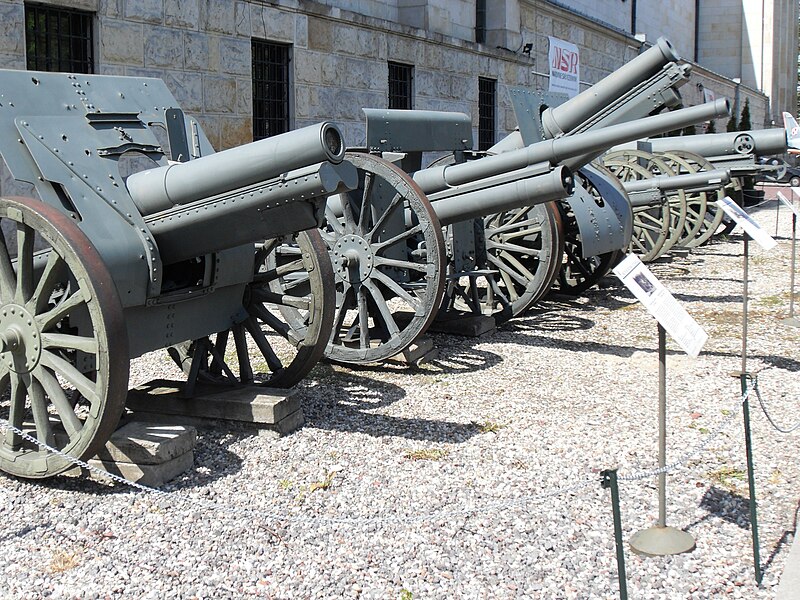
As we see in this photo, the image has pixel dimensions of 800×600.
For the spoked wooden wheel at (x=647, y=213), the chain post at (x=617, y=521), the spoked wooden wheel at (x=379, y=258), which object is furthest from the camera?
the spoked wooden wheel at (x=647, y=213)

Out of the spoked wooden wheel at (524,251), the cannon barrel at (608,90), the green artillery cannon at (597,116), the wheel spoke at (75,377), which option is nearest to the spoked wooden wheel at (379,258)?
the spoked wooden wheel at (524,251)

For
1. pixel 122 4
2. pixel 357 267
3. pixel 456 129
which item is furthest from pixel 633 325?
pixel 122 4

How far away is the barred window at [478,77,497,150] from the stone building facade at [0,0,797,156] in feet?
0.23

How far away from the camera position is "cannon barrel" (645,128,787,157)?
41.3 ft

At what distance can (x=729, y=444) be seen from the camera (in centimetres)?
519

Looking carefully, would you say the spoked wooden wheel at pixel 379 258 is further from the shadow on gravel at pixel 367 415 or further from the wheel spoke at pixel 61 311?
the wheel spoke at pixel 61 311

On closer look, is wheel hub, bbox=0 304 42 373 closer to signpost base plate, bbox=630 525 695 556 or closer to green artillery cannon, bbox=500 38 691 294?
signpost base plate, bbox=630 525 695 556

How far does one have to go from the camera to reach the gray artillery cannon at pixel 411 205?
6.66 meters

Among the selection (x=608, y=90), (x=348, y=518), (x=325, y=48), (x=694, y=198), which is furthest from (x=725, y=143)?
(x=348, y=518)

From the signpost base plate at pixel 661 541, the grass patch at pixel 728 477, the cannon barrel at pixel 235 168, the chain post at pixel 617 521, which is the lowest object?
the signpost base plate at pixel 661 541

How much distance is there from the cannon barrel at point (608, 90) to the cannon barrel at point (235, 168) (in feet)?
14.8

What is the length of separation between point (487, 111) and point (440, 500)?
15.9 meters

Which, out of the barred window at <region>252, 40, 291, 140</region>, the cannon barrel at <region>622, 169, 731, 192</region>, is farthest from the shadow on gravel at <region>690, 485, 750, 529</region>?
the barred window at <region>252, 40, 291, 140</region>

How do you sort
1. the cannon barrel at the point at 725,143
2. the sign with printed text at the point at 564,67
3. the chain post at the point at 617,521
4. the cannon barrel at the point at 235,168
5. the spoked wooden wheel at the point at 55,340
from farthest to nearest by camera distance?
the sign with printed text at the point at 564,67 < the cannon barrel at the point at 725,143 < the cannon barrel at the point at 235,168 < the spoked wooden wheel at the point at 55,340 < the chain post at the point at 617,521
